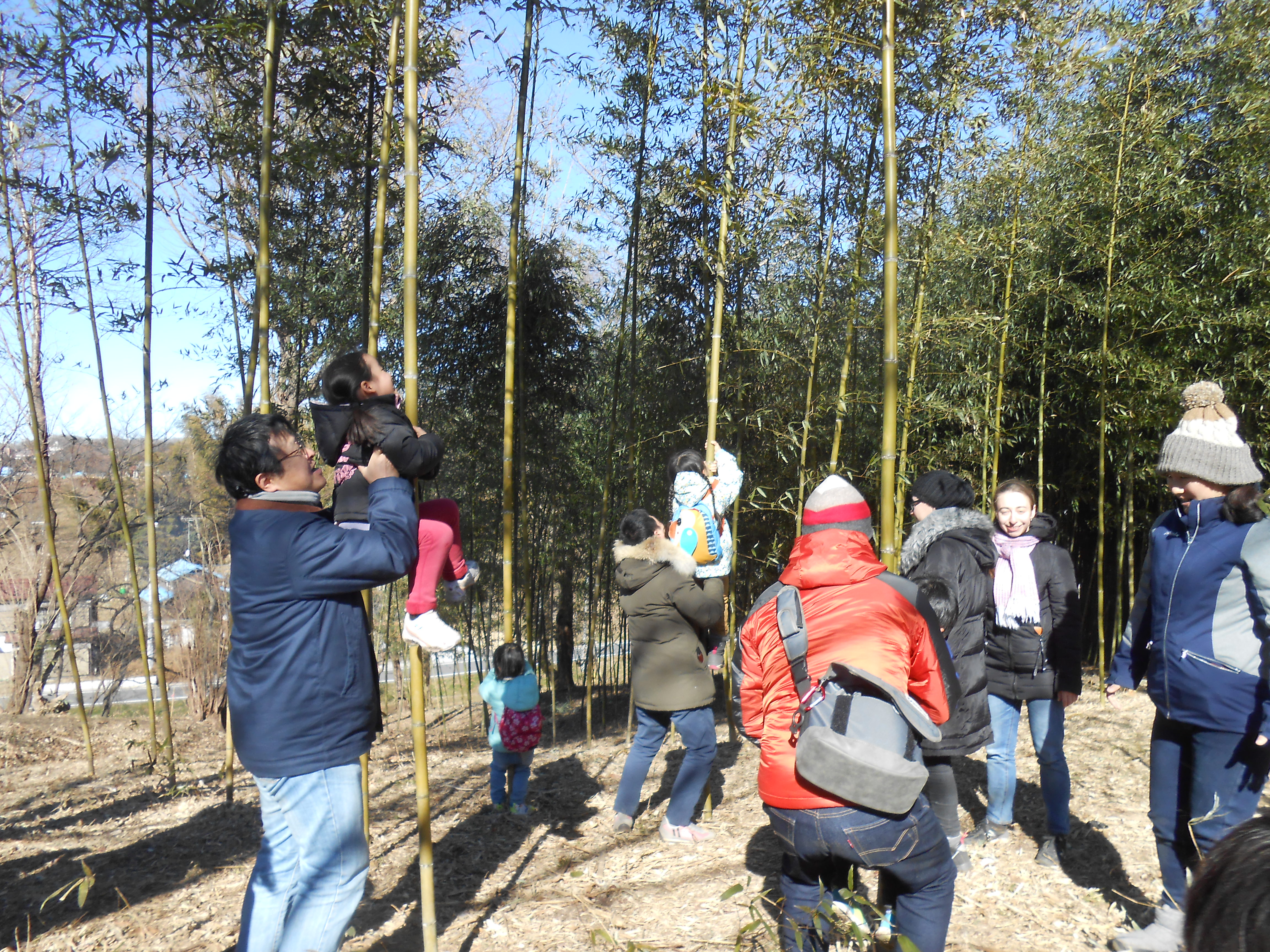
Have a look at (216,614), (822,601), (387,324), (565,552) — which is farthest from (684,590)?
(216,614)

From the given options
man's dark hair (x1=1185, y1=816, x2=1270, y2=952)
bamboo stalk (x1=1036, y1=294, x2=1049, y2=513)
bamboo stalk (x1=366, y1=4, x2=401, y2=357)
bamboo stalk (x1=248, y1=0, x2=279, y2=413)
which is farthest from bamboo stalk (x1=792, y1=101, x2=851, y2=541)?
man's dark hair (x1=1185, y1=816, x2=1270, y2=952)

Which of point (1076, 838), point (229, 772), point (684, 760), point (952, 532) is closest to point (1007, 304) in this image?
point (952, 532)

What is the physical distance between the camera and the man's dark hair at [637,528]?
286 cm

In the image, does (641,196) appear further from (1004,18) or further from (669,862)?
(669,862)

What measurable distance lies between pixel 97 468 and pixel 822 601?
9.46 m

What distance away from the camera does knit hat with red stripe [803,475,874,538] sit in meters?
1.64

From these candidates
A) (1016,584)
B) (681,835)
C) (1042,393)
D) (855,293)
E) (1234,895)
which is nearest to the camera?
(1234,895)

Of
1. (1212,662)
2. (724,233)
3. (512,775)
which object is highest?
(724,233)

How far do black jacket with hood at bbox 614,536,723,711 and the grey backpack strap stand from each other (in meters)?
1.21

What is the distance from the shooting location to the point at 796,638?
157 centimetres

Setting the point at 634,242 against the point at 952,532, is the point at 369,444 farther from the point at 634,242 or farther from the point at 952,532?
the point at 634,242

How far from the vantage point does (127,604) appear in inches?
376

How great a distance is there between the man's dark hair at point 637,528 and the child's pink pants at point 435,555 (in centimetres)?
92

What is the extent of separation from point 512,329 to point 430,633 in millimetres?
1519
